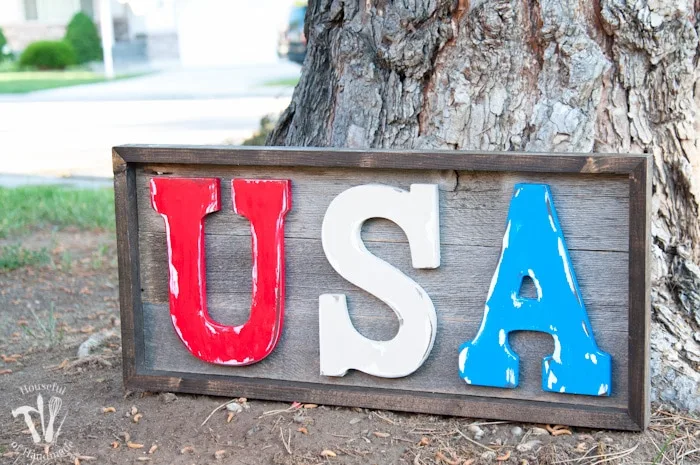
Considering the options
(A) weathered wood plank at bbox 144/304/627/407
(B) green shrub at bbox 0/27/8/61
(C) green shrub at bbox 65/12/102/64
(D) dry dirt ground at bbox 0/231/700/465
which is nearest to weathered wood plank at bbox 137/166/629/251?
(A) weathered wood plank at bbox 144/304/627/407

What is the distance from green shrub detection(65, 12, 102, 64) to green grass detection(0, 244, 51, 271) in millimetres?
24939

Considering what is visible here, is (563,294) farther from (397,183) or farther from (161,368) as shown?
(161,368)

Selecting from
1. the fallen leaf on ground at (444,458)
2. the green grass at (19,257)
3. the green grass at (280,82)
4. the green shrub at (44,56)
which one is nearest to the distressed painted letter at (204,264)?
the fallen leaf on ground at (444,458)

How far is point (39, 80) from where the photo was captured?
68.6 feet

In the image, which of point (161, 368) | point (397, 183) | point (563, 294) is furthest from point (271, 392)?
point (563, 294)

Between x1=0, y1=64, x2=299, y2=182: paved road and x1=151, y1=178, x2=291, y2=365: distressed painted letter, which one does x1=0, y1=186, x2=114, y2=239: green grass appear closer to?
x1=0, y1=64, x2=299, y2=182: paved road

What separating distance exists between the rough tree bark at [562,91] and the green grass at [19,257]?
256 cm

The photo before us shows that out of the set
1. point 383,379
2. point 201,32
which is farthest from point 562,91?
point 201,32

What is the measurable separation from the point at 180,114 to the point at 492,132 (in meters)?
10.4

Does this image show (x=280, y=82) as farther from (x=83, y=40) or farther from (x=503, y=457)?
(x=503, y=457)

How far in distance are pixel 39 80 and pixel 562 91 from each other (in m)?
20.2

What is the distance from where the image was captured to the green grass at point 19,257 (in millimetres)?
4586

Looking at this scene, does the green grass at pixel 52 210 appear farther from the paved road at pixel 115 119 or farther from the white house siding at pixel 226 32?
the white house siding at pixel 226 32

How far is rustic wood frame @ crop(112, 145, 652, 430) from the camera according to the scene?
2182mm
